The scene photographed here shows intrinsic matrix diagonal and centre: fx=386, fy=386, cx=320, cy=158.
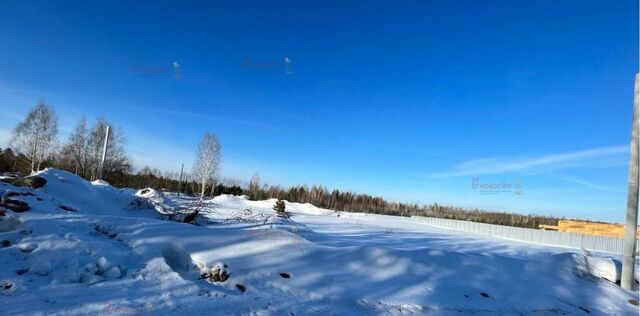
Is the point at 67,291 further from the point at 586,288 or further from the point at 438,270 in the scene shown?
the point at 586,288

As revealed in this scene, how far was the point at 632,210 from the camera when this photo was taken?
347 inches

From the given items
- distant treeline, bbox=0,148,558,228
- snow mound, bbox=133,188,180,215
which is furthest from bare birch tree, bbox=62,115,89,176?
snow mound, bbox=133,188,180,215

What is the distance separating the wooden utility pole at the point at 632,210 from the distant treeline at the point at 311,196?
3466 cm

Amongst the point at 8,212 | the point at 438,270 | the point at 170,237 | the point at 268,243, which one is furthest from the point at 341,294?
the point at 8,212

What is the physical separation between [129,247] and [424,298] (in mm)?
4490

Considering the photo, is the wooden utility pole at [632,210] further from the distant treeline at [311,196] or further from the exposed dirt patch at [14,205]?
the distant treeline at [311,196]

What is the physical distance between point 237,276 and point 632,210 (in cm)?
896

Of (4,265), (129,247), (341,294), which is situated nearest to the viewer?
(4,265)

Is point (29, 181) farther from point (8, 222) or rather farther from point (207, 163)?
point (207, 163)

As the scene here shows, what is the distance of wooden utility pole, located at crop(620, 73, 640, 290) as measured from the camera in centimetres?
841

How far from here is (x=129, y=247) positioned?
5.85m

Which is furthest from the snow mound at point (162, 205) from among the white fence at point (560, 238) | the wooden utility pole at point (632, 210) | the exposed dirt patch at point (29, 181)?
the white fence at point (560, 238)

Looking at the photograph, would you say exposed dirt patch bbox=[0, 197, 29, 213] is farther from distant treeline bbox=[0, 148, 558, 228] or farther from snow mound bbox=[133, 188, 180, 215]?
distant treeline bbox=[0, 148, 558, 228]

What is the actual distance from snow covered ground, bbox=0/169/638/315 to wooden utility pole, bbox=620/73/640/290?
Answer: 459 mm
